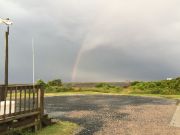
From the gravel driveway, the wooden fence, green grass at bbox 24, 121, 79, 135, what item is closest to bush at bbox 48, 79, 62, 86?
the gravel driveway

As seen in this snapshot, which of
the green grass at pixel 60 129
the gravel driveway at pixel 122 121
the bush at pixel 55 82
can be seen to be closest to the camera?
the green grass at pixel 60 129

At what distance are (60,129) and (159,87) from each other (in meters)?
37.8

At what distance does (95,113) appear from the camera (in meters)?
25.4

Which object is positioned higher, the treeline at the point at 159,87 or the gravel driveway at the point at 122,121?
the treeline at the point at 159,87

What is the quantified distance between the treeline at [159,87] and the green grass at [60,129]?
31564 millimetres

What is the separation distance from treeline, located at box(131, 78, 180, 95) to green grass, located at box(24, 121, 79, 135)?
31.6 m

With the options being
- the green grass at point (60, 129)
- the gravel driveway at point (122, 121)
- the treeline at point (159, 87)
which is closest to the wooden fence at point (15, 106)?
the green grass at point (60, 129)

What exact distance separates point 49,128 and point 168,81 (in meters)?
39.3

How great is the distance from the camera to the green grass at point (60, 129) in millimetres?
17364

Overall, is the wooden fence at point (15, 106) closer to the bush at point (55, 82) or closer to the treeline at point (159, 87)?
the treeline at point (159, 87)

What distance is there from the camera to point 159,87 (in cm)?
5438

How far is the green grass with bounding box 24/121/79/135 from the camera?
57.0 ft

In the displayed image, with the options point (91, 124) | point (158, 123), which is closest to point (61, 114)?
point (91, 124)

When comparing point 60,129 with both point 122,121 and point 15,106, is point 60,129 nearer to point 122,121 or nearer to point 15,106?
point 15,106
